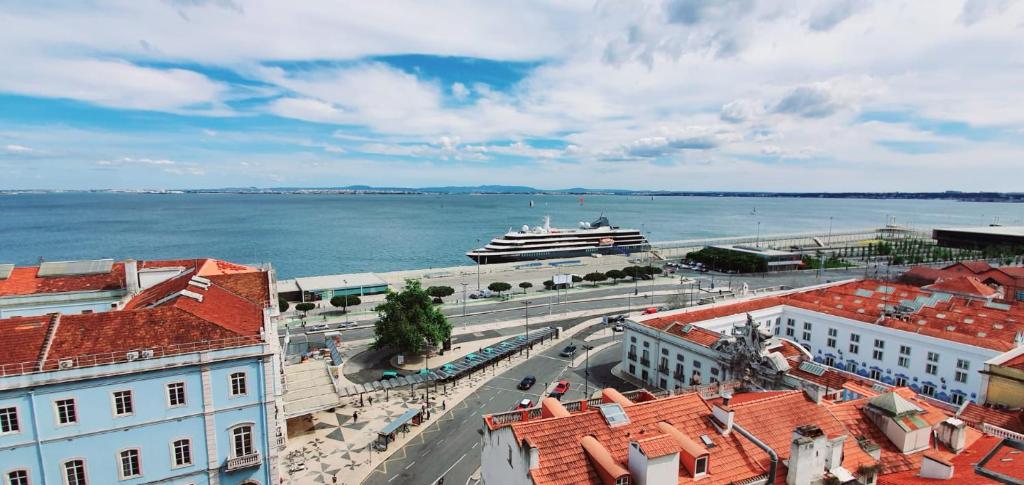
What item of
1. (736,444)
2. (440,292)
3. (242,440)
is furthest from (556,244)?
(736,444)

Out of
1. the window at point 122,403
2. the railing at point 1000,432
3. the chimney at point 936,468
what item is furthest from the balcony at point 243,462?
the railing at point 1000,432

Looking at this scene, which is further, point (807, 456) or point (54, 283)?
point (54, 283)

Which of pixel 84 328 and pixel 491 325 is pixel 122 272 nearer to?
pixel 84 328

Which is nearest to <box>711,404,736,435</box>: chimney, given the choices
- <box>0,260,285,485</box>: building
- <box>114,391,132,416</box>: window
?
<box>0,260,285,485</box>: building

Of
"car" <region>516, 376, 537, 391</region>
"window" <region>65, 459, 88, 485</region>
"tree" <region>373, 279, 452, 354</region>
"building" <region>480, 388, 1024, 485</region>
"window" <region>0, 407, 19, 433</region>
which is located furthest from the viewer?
"tree" <region>373, 279, 452, 354</region>

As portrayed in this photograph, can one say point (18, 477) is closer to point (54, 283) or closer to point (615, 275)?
point (54, 283)

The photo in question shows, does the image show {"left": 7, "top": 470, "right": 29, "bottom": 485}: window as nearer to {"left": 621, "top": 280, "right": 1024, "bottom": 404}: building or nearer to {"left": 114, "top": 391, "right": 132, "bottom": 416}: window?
{"left": 114, "top": 391, "right": 132, "bottom": 416}: window
